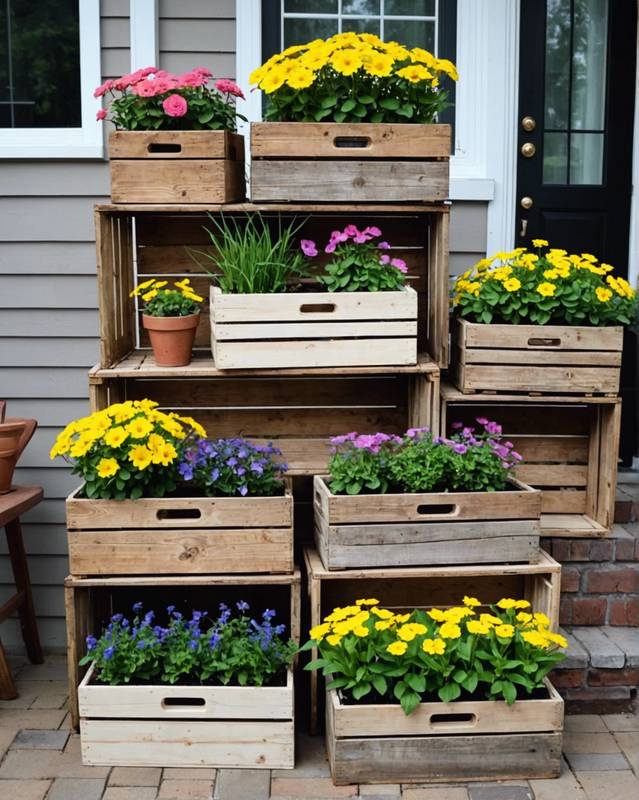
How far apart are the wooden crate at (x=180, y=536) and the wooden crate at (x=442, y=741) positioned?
54 centimetres

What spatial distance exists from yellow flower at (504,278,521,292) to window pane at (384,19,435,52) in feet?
3.83

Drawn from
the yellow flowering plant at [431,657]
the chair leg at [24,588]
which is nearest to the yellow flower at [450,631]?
the yellow flowering plant at [431,657]

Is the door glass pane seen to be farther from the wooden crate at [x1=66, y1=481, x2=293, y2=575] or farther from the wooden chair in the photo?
the wooden crate at [x1=66, y1=481, x2=293, y2=575]

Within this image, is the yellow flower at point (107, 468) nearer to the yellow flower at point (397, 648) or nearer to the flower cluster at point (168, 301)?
the flower cluster at point (168, 301)

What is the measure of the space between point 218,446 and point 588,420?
→ 1.37m

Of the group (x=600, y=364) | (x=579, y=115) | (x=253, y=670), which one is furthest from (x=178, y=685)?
(x=579, y=115)

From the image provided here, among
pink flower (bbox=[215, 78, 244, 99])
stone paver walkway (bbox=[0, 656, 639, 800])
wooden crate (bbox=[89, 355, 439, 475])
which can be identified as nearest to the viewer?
stone paver walkway (bbox=[0, 656, 639, 800])

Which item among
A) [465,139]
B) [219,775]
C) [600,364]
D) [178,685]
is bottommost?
[219,775]

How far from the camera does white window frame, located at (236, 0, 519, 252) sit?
403 cm

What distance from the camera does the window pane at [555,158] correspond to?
13.9ft

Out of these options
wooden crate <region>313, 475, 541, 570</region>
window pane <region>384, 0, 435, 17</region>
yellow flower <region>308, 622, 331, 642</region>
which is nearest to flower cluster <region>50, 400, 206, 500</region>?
wooden crate <region>313, 475, 541, 570</region>

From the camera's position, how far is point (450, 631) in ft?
10.1

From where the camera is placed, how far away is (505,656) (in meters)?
3.17

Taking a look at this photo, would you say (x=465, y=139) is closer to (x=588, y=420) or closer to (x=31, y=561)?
(x=588, y=420)
